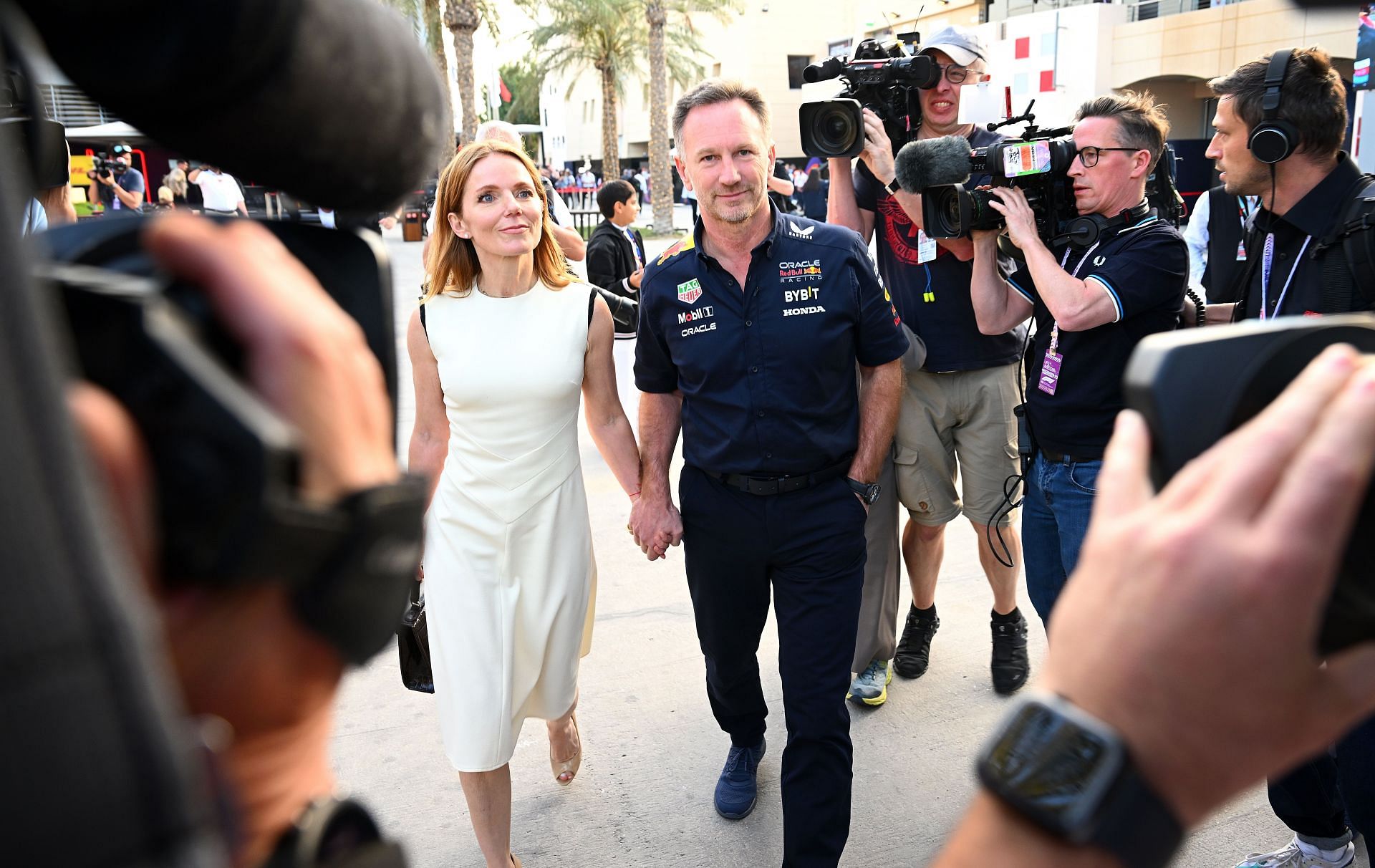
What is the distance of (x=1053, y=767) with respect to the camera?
25.6 inches

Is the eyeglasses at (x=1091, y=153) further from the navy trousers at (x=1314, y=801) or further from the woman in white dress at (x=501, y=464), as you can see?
the navy trousers at (x=1314, y=801)

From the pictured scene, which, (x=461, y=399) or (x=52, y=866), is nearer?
(x=52, y=866)

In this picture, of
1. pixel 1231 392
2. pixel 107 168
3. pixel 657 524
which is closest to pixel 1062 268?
pixel 657 524

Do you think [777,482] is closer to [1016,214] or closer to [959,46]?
[1016,214]

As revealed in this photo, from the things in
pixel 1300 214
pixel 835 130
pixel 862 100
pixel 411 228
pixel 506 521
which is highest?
pixel 862 100

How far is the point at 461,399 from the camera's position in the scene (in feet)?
10.1

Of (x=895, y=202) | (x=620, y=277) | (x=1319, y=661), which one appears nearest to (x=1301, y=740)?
(x=1319, y=661)

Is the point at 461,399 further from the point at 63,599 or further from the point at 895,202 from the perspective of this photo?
the point at 63,599

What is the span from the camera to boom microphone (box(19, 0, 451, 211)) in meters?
0.66

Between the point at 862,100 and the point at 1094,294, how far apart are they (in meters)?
1.30

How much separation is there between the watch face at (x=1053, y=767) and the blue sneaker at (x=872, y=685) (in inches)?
128

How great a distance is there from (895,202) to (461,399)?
6.49 feet

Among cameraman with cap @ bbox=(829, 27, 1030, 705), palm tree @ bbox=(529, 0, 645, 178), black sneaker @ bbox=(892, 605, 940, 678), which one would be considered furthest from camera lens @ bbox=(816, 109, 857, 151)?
palm tree @ bbox=(529, 0, 645, 178)

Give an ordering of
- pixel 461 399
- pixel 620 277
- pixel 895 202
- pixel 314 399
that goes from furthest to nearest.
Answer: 1. pixel 620 277
2. pixel 895 202
3. pixel 461 399
4. pixel 314 399
